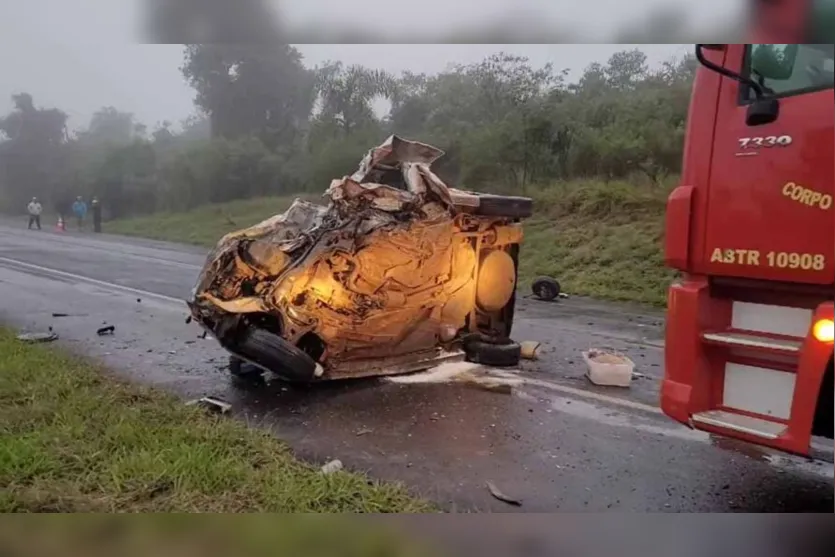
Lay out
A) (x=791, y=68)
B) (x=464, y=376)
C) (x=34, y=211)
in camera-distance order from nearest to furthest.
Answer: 1. (x=791, y=68)
2. (x=34, y=211)
3. (x=464, y=376)

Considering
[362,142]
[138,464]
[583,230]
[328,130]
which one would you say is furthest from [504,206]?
[138,464]

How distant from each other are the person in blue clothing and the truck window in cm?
252

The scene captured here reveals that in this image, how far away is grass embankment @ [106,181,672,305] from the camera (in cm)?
234

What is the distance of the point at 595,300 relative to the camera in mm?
3336

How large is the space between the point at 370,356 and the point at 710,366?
172 cm

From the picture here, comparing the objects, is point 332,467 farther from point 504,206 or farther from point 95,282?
point 95,282

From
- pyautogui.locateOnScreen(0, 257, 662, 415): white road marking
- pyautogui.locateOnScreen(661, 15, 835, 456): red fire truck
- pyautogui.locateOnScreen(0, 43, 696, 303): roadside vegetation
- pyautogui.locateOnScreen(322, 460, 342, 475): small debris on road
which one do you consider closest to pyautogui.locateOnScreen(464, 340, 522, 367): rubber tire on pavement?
pyautogui.locateOnScreen(0, 257, 662, 415): white road marking

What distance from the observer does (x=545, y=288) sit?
379 centimetres

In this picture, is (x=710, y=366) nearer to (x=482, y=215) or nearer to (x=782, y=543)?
(x=782, y=543)

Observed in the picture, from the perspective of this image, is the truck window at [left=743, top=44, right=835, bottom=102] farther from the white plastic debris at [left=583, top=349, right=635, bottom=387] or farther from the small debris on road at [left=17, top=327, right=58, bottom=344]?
the small debris on road at [left=17, top=327, right=58, bottom=344]

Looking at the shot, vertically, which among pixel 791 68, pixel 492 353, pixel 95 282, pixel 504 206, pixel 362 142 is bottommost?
pixel 492 353

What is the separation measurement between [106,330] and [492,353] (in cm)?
206

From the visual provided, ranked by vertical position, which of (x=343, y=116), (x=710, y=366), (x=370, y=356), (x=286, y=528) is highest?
(x=343, y=116)

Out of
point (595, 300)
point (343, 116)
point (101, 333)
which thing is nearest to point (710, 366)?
point (595, 300)
